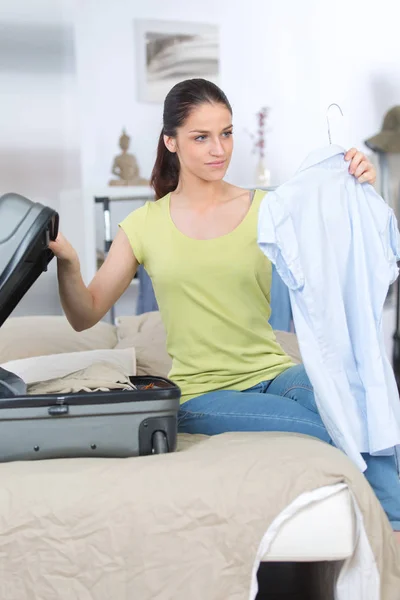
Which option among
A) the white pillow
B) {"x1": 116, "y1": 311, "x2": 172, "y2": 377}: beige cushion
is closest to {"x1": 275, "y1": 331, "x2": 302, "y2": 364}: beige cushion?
{"x1": 116, "y1": 311, "x2": 172, "y2": 377}: beige cushion

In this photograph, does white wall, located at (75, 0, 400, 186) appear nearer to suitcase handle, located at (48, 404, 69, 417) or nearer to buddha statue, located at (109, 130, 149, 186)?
buddha statue, located at (109, 130, 149, 186)

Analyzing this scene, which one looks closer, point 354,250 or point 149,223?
point 354,250

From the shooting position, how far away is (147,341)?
2877 millimetres

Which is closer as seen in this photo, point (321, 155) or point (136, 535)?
point (136, 535)

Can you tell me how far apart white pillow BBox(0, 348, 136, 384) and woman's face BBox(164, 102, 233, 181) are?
68 cm

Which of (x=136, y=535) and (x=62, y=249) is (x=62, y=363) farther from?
(x=136, y=535)

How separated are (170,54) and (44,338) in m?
2.13

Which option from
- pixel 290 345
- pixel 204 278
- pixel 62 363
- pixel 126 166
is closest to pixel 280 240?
pixel 204 278

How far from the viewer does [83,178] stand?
427cm

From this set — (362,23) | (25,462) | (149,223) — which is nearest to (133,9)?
(362,23)

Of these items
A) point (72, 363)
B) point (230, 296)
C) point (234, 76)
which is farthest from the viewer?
point (234, 76)

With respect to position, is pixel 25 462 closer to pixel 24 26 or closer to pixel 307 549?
pixel 307 549

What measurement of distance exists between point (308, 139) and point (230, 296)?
3.07 m

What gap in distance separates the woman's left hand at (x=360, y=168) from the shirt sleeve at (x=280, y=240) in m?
0.18
